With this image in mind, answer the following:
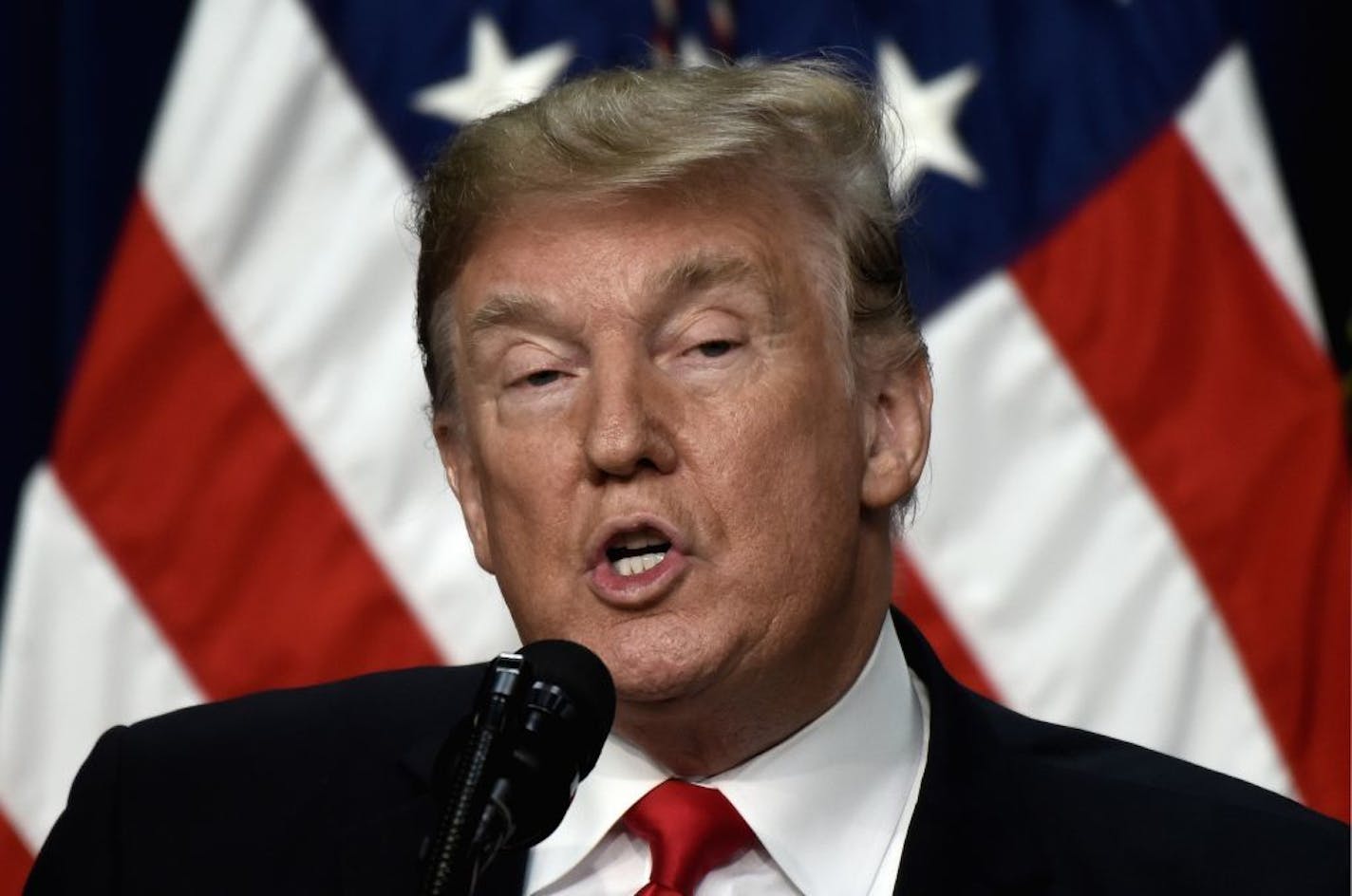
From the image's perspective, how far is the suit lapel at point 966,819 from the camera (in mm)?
2092

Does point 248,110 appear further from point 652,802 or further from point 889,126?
point 652,802

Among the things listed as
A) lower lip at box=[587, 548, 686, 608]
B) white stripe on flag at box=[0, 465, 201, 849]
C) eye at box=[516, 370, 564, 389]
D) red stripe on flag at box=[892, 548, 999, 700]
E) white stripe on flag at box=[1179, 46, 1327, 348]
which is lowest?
red stripe on flag at box=[892, 548, 999, 700]

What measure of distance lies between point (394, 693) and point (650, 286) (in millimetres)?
723

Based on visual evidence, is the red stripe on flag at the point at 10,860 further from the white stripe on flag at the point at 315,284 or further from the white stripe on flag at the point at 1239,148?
the white stripe on flag at the point at 1239,148

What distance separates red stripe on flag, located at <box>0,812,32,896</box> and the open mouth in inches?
68.2

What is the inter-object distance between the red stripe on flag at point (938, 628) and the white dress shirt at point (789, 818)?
1.26 metres

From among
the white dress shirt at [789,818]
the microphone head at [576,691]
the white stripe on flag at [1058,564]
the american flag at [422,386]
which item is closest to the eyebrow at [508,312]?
the white dress shirt at [789,818]

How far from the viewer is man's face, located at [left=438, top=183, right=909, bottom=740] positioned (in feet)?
6.57

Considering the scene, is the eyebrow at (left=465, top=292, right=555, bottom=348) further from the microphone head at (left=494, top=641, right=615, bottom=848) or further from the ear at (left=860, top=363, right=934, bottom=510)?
the microphone head at (left=494, top=641, right=615, bottom=848)

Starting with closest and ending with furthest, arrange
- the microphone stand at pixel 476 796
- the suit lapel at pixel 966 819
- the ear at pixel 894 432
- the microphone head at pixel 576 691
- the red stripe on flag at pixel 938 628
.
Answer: the microphone stand at pixel 476 796
the microphone head at pixel 576 691
the suit lapel at pixel 966 819
the ear at pixel 894 432
the red stripe on flag at pixel 938 628

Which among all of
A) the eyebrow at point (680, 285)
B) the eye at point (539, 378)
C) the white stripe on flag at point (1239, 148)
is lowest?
the white stripe on flag at point (1239, 148)

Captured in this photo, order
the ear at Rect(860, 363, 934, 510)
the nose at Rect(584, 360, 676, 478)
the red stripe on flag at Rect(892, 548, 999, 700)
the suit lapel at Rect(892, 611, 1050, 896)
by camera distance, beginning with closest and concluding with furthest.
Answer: the nose at Rect(584, 360, 676, 478) → the suit lapel at Rect(892, 611, 1050, 896) → the ear at Rect(860, 363, 934, 510) → the red stripe on flag at Rect(892, 548, 999, 700)

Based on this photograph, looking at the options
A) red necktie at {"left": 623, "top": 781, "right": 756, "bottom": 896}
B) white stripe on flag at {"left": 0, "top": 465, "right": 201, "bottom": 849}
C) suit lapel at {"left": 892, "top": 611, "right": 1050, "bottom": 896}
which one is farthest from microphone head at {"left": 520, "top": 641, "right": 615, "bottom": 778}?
white stripe on flag at {"left": 0, "top": 465, "right": 201, "bottom": 849}

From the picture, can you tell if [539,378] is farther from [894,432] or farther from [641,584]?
[894,432]
